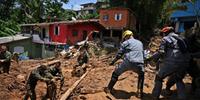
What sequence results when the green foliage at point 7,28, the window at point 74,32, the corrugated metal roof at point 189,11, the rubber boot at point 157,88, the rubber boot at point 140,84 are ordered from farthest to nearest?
1. the window at point 74,32
2. the green foliage at point 7,28
3. the corrugated metal roof at point 189,11
4. the rubber boot at point 140,84
5. the rubber boot at point 157,88

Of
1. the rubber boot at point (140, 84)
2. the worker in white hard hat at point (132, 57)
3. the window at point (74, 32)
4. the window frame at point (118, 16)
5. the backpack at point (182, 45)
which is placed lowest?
the window at point (74, 32)

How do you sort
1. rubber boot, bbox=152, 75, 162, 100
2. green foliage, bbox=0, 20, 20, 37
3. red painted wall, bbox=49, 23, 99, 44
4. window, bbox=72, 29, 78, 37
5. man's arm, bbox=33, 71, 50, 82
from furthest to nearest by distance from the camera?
1. window, bbox=72, 29, 78, 37
2. green foliage, bbox=0, 20, 20, 37
3. red painted wall, bbox=49, 23, 99, 44
4. man's arm, bbox=33, 71, 50, 82
5. rubber boot, bbox=152, 75, 162, 100

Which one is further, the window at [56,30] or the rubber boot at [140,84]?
the window at [56,30]

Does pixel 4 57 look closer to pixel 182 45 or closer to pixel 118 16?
pixel 182 45

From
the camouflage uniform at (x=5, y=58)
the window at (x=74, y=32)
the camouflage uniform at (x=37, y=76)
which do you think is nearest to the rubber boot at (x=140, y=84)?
the camouflage uniform at (x=37, y=76)

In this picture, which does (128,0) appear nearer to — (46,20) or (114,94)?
(46,20)

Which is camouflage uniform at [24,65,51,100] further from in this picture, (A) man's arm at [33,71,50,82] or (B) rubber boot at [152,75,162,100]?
(B) rubber boot at [152,75,162,100]

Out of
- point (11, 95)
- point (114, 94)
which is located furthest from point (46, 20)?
point (114, 94)

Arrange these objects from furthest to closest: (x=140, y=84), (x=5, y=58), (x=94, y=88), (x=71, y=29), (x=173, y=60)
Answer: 1. (x=71, y=29)
2. (x=5, y=58)
3. (x=94, y=88)
4. (x=140, y=84)
5. (x=173, y=60)

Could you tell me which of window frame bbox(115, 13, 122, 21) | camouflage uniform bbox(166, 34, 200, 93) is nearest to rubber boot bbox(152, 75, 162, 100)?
camouflage uniform bbox(166, 34, 200, 93)

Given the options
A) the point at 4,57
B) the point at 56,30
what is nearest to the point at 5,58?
the point at 4,57

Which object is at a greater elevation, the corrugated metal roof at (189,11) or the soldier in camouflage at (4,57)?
the corrugated metal roof at (189,11)

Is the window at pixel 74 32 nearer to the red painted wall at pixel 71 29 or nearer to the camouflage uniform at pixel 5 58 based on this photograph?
the red painted wall at pixel 71 29

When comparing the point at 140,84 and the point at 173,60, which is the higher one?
the point at 173,60
